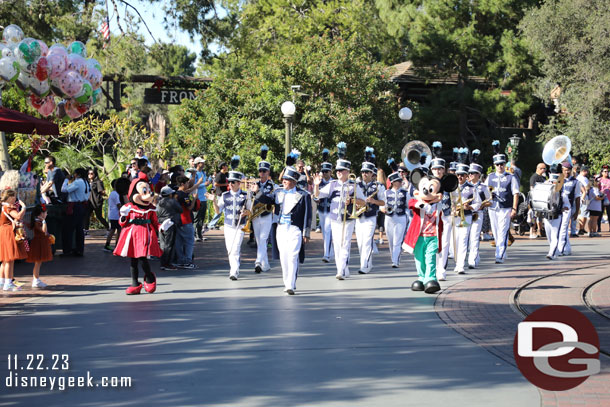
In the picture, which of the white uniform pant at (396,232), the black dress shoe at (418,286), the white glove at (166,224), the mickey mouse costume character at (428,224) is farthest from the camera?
the white uniform pant at (396,232)

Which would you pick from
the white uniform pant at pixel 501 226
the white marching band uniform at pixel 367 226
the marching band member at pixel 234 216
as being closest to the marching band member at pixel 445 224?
the white marching band uniform at pixel 367 226

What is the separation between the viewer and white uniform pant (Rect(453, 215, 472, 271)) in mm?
14284

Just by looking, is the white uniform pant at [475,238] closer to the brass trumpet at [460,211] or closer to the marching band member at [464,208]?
the marching band member at [464,208]

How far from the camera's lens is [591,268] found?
594 inches

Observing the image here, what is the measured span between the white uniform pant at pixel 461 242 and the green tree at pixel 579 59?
19.9 metres

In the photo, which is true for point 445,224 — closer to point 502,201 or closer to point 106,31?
point 502,201

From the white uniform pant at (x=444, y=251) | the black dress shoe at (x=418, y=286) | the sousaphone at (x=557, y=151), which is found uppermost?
the sousaphone at (x=557, y=151)

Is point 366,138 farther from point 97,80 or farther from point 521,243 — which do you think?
point 97,80

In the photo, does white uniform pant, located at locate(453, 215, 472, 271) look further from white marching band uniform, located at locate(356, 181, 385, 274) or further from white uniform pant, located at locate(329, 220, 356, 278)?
white uniform pant, located at locate(329, 220, 356, 278)

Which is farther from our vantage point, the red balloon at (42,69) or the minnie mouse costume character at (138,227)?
the red balloon at (42,69)

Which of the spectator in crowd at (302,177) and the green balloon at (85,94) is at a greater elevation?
the green balloon at (85,94)

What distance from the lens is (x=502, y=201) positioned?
15.5m

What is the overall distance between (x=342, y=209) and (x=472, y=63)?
25874 millimetres

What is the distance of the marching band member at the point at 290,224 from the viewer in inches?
459
